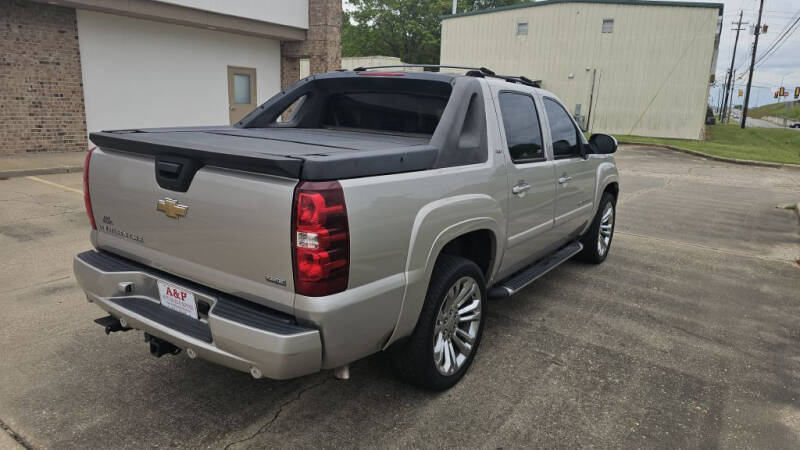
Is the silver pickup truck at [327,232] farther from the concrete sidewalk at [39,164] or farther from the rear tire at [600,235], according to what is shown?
the concrete sidewalk at [39,164]

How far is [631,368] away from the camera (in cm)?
369

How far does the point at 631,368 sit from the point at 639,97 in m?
28.2

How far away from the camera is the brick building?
12.0m

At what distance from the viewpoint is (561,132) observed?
4.80m

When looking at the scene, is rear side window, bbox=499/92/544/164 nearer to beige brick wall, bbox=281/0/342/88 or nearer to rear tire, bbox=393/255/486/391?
rear tire, bbox=393/255/486/391

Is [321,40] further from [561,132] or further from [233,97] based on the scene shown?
[561,132]

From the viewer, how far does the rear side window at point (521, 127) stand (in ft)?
12.6

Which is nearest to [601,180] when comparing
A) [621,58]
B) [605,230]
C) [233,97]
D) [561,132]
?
[605,230]

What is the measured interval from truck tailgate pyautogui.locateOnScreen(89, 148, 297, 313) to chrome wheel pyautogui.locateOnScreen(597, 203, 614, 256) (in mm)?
4430

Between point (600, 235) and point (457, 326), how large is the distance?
3.27m

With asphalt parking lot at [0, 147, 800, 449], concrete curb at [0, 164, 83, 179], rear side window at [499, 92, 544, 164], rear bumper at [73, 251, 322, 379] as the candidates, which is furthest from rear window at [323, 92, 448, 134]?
concrete curb at [0, 164, 83, 179]

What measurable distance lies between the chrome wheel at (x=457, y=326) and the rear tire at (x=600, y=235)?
2.83 metres

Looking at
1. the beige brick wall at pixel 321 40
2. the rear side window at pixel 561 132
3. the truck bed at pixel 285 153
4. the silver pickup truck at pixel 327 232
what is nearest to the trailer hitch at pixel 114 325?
the silver pickup truck at pixel 327 232

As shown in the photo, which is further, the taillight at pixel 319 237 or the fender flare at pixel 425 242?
the fender flare at pixel 425 242
